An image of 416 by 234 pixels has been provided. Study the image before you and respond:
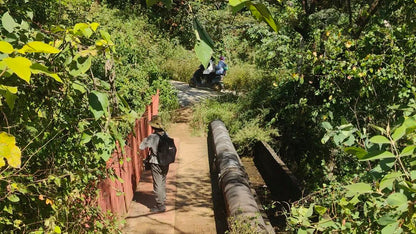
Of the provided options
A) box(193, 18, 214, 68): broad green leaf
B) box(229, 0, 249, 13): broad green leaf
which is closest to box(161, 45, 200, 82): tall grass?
box(193, 18, 214, 68): broad green leaf

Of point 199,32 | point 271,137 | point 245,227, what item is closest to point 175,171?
point 271,137

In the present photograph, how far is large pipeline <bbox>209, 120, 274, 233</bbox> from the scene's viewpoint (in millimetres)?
5063

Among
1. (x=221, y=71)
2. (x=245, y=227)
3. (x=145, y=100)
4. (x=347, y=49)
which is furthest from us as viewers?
(x=221, y=71)

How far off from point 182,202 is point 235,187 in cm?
134

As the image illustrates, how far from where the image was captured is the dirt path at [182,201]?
617cm

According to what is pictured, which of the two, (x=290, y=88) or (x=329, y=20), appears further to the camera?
(x=290, y=88)

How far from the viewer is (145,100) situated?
9.12 metres

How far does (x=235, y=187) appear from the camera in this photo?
6230 millimetres

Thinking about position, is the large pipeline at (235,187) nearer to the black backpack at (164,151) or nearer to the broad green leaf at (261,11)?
the black backpack at (164,151)

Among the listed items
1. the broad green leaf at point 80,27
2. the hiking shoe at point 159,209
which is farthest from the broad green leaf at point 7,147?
the hiking shoe at point 159,209

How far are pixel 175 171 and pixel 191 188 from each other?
97 centimetres

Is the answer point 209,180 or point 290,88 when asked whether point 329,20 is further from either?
point 209,180

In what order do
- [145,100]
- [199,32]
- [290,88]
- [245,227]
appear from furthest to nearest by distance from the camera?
[145,100] → [290,88] → [245,227] → [199,32]

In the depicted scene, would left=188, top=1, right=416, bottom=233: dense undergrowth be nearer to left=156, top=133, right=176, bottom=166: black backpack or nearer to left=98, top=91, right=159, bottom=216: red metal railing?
left=156, top=133, right=176, bottom=166: black backpack
